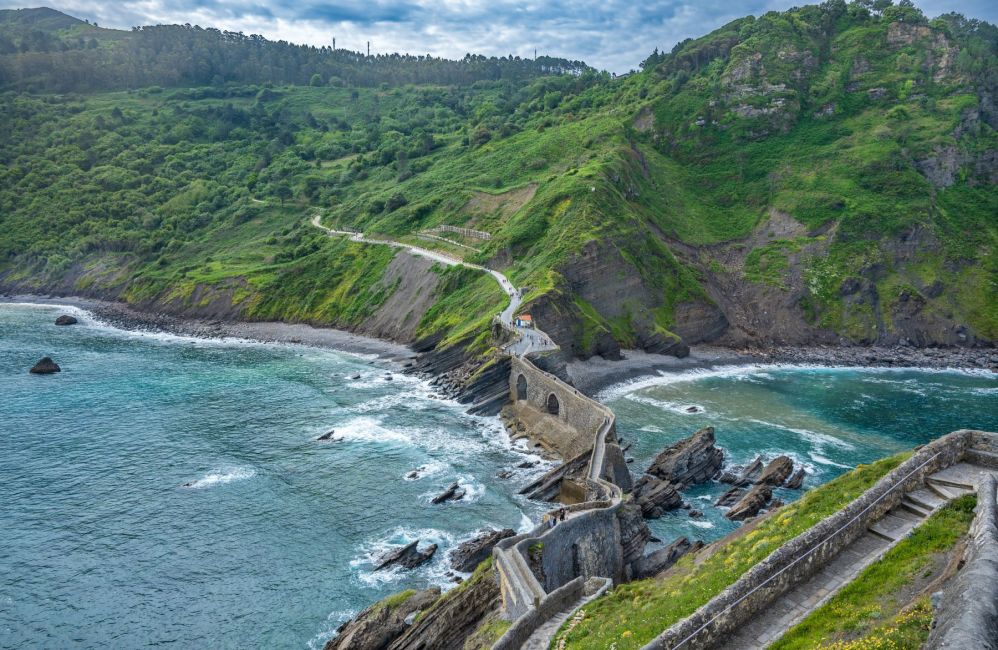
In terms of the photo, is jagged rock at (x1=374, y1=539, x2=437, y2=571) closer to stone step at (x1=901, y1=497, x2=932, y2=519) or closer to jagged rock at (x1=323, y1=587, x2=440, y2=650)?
jagged rock at (x1=323, y1=587, x2=440, y2=650)

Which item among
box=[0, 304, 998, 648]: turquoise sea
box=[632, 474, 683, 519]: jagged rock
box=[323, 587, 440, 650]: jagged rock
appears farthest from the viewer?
box=[632, 474, 683, 519]: jagged rock

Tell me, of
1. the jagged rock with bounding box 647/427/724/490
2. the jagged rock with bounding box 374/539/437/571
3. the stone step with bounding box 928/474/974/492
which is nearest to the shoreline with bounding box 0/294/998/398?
the jagged rock with bounding box 647/427/724/490

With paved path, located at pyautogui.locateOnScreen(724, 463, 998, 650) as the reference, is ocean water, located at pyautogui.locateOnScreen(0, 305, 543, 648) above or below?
below

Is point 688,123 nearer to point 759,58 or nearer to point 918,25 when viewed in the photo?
point 759,58

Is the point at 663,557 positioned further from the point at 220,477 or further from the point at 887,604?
the point at 220,477

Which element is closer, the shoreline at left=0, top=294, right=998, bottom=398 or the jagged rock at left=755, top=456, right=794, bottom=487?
the jagged rock at left=755, top=456, right=794, bottom=487

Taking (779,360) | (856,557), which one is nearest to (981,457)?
(856,557)

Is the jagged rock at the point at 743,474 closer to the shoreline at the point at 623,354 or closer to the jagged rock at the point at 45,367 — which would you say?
the shoreline at the point at 623,354

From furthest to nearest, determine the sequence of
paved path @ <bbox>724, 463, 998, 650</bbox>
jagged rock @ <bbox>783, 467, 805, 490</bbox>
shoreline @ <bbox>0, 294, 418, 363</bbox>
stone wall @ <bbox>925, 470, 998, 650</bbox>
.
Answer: shoreline @ <bbox>0, 294, 418, 363</bbox> < jagged rock @ <bbox>783, 467, 805, 490</bbox> < paved path @ <bbox>724, 463, 998, 650</bbox> < stone wall @ <bbox>925, 470, 998, 650</bbox>
